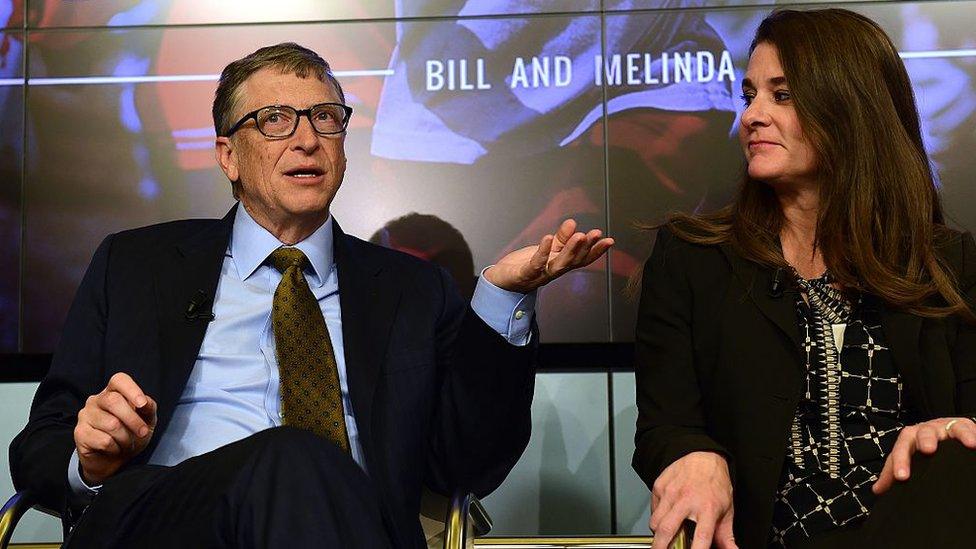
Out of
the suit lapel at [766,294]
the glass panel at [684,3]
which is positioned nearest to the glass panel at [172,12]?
the glass panel at [684,3]

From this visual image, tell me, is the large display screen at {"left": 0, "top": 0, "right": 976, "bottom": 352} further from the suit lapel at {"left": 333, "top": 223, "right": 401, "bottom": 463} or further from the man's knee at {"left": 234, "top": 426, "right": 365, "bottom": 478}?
the man's knee at {"left": 234, "top": 426, "right": 365, "bottom": 478}

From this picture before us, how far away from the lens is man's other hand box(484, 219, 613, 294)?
1973mm

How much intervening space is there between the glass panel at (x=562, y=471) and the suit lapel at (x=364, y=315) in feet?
3.09

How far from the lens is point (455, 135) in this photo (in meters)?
3.43

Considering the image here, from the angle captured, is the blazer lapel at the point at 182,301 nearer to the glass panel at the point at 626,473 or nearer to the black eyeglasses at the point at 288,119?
the black eyeglasses at the point at 288,119

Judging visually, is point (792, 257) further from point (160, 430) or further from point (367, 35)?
point (367, 35)

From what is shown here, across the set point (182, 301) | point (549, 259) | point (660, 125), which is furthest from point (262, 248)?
point (660, 125)

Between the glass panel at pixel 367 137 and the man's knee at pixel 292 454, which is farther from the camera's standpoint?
the glass panel at pixel 367 137

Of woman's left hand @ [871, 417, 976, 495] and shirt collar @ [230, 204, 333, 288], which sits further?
shirt collar @ [230, 204, 333, 288]

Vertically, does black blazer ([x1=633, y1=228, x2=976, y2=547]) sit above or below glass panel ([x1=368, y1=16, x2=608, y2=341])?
below

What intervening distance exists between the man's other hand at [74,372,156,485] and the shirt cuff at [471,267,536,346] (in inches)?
25.3

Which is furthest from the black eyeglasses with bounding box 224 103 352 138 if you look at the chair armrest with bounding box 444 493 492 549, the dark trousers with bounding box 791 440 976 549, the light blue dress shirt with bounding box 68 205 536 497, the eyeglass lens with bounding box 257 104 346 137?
the dark trousers with bounding box 791 440 976 549

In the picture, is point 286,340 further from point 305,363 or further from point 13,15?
point 13,15

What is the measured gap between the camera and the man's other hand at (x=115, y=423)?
6.00 ft
